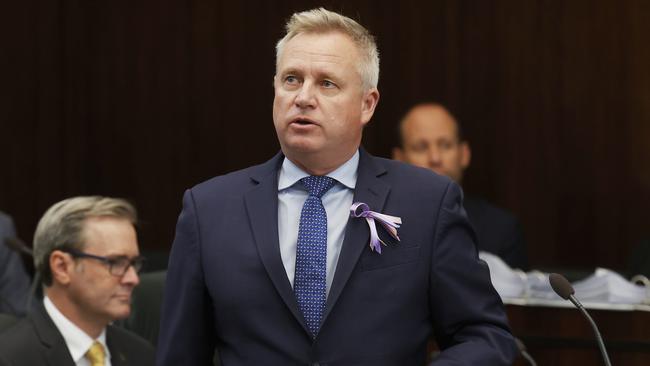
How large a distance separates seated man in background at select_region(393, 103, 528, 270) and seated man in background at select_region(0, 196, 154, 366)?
1790 mm

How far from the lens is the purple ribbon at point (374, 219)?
9.32 feet

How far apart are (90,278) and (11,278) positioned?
1.72 m

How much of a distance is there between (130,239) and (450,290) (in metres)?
2.39

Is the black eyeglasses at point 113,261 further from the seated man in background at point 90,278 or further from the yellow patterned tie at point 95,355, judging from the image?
the yellow patterned tie at point 95,355

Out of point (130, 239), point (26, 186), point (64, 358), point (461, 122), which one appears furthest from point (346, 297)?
point (26, 186)

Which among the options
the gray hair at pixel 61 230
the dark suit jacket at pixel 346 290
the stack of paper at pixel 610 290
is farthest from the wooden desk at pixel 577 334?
the dark suit jacket at pixel 346 290

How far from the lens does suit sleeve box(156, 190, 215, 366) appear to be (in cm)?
288

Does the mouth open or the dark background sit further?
the dark background

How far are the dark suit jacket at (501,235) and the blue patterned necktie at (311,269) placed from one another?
3590 mm

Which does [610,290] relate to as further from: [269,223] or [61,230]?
[269,223]

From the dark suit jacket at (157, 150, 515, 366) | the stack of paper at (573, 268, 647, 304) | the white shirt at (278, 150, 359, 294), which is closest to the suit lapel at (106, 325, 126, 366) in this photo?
the stack of paper at (573, 268, 647, 304)

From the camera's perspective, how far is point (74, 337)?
4.73 m

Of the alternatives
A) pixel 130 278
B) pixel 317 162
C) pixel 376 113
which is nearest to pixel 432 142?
pixel 376 113

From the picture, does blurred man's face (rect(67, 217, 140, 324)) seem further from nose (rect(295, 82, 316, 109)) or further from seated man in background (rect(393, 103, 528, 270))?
nose (rect(295, 82, 316, 109))
